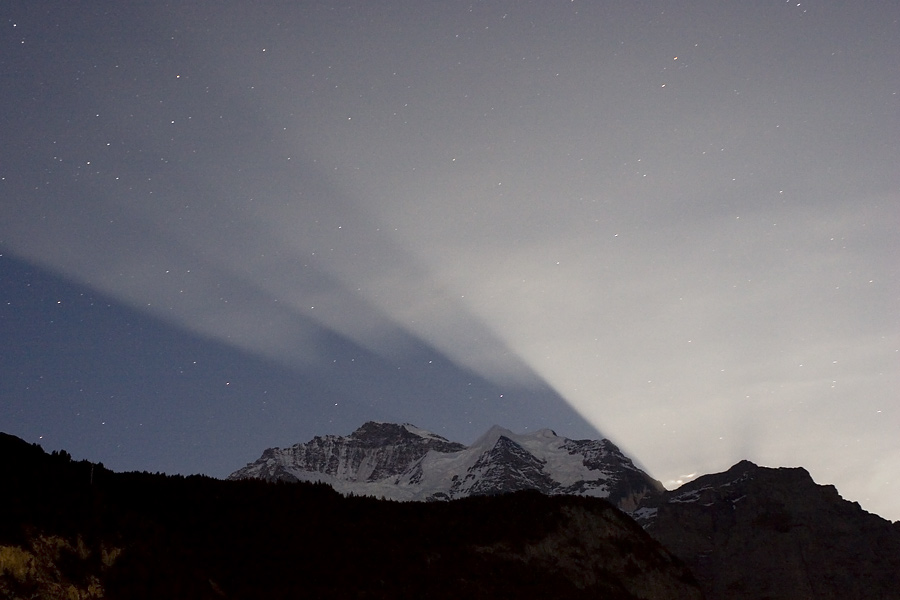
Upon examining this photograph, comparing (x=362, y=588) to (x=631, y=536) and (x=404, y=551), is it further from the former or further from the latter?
(x=631, y=536)

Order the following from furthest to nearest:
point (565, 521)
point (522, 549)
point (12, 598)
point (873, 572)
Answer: point (873, 572) < point (565, 521) < point (522, 549) < point (12, 598)

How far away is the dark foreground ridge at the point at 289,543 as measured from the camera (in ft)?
70.7

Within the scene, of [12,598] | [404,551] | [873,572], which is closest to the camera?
[12,598]

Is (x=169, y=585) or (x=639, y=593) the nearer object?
(x=169, y=585)

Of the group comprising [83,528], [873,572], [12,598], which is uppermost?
[873,572]

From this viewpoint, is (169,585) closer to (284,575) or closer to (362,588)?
(284,575)

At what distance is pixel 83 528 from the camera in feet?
73.6

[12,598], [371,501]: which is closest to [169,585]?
[12,598]

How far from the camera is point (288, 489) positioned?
117 ft

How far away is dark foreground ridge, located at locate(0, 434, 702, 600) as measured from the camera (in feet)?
70.7

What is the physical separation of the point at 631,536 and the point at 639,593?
4066 millimetres

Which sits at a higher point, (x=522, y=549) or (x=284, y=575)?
(x=522, y=549)

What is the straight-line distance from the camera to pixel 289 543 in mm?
30172

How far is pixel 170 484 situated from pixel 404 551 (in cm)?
1078
